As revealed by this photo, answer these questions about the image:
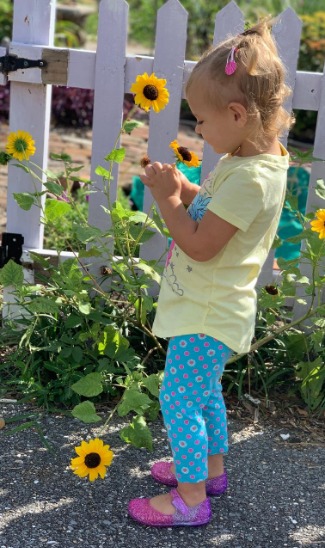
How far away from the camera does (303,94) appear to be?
3.35 metres

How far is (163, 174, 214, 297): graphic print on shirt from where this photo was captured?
237 cm

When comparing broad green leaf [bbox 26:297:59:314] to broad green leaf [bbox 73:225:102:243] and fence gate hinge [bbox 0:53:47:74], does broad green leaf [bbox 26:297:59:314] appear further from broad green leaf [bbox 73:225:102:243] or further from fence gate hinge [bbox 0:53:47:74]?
fence gate hinge [bbox 0:53:47:74]

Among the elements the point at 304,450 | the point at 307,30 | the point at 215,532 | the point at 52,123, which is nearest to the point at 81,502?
the point at 215,532

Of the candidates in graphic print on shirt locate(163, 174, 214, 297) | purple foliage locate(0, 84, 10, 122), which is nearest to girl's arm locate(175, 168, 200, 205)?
graphic print on shirt locate(163, 174, 214, 297)

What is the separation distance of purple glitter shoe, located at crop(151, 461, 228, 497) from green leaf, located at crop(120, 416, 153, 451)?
0.08m

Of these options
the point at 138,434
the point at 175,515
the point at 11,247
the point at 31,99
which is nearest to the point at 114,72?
the point at 31,99

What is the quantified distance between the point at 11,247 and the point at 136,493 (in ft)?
4.29

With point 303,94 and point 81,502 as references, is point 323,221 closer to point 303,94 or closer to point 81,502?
point 303,94

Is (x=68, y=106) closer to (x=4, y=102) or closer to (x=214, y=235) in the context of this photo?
(x=4, y=102)

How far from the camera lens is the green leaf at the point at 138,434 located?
2.69m

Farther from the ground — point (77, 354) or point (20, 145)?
point (20, 145)

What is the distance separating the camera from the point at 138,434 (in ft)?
8.82

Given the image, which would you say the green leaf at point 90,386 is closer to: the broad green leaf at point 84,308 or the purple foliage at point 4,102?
the broad green leaf at point 84,308

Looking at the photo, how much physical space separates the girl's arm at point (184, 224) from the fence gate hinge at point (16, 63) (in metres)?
1.20
